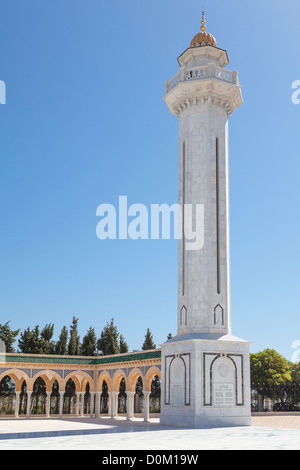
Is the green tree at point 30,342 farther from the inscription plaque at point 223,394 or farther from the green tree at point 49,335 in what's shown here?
the inscription plaque at point 223,394

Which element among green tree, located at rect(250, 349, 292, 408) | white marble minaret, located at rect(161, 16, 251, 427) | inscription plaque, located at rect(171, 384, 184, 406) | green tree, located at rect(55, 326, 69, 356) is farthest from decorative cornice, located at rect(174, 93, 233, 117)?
green tree, located at rect(55, 326, 69, 356)

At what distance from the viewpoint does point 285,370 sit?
42.0 metres

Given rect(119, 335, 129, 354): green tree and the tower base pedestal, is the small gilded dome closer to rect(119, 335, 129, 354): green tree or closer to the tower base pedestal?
the tower base pedestal

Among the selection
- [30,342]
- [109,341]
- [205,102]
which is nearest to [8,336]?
[30,342]

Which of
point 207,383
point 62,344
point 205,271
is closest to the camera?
point 207,383

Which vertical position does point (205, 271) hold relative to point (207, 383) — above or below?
above

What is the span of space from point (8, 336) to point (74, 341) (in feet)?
18.8

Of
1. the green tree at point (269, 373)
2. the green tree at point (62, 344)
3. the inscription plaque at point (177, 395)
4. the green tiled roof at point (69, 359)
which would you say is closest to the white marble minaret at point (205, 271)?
the inscription plaque at point (177, 395)

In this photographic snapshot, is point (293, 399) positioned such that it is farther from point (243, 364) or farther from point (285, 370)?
point (243, 364)

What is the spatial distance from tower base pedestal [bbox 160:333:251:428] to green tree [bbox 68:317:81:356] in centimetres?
2356

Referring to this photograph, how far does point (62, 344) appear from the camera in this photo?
146 ft

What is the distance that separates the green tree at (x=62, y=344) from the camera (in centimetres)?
4419

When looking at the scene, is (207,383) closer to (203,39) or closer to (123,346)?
(203,39)

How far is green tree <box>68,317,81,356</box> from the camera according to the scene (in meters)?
44.5
